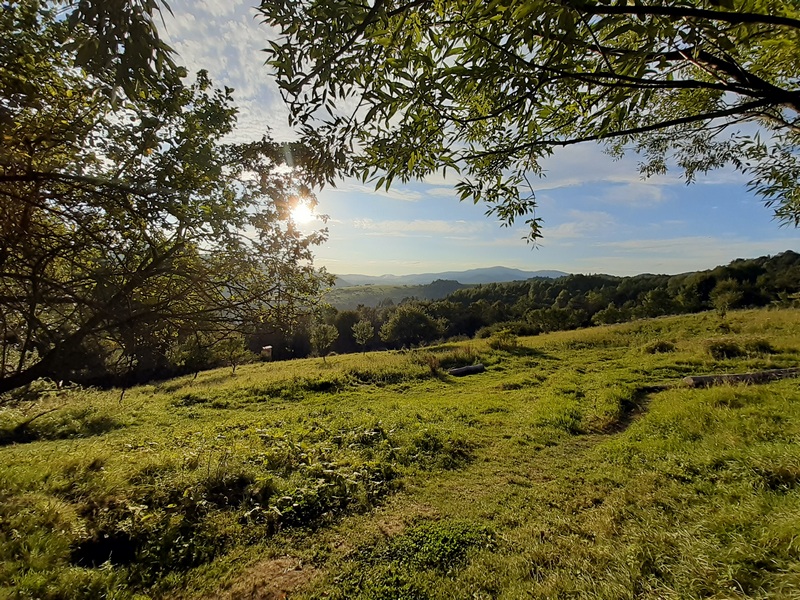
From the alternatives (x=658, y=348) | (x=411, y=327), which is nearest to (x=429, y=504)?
(x=658, y=348)

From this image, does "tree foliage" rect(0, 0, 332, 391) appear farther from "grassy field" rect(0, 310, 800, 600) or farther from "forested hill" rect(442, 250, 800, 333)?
"forested hill" rect(442, 250, 800, 333)

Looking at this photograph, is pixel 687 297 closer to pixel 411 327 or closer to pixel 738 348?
pixel 738 348

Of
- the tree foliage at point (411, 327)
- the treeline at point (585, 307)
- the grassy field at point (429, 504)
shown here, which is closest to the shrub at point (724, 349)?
the grassy field at point (429, 504)

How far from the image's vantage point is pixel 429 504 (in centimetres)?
589

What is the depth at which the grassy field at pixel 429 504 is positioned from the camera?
12.0 feet

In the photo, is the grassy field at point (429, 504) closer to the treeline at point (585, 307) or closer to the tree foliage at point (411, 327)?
the treeline at point (585, 307)

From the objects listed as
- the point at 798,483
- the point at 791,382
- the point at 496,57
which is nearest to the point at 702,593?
the point at 798,483

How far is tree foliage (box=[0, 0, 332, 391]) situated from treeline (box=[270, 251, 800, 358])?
15750mm

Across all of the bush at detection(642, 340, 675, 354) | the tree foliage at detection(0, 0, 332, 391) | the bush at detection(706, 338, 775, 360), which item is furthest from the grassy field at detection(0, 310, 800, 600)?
the bush at detection(642, 340, 675, 354)

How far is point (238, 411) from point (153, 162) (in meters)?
12.0

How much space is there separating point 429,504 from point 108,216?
604 cm

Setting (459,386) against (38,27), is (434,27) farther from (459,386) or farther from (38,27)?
(459,386)

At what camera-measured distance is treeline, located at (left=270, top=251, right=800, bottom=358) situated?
40.3 metres

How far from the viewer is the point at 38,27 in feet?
11.6
